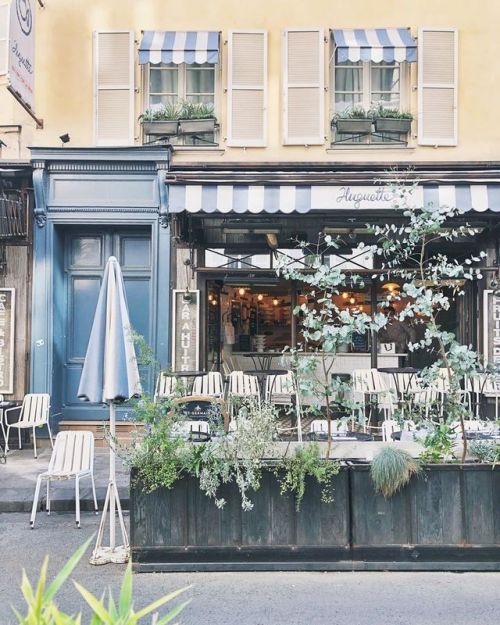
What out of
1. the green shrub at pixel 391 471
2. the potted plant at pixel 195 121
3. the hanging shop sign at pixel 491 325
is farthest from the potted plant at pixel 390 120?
the green shrub at pixel 391 471

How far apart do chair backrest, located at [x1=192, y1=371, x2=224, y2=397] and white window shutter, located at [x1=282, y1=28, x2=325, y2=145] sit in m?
4.27

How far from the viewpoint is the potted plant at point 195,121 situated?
977cm

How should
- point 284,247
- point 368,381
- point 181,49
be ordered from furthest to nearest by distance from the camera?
point 284,247 → point 368,381 → point 181,49

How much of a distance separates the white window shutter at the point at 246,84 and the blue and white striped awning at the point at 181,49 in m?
0.43

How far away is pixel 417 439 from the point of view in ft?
17.4

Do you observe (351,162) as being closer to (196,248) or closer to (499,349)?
(196,248)

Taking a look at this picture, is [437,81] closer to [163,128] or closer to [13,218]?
[163,128]

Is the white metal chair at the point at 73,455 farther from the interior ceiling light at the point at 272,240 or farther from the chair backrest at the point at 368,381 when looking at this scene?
the interior ceiling light at the point at 272,240

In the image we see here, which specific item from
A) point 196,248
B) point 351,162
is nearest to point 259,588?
point 196,248

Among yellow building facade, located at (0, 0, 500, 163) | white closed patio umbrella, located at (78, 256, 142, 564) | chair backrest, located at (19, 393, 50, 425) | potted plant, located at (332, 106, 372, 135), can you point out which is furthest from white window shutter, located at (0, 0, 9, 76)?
white closed patio umbrella, located at (78, 256, 142, 564)

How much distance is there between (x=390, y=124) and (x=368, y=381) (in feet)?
14.6

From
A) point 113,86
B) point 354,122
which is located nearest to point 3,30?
point 113,86

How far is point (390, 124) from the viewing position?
31.7 ft

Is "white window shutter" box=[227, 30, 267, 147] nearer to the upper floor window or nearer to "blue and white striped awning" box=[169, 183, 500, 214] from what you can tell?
the upper floor window
